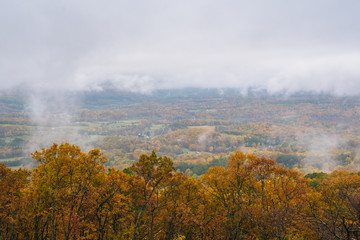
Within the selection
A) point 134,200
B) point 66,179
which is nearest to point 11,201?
point 66,179

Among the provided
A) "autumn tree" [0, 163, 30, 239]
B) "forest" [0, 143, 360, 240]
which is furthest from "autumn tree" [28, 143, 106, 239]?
"autumn tree" [0, 163, 30, 239]

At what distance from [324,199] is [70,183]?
110 ft

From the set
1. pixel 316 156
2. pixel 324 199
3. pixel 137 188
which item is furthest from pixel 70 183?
pixel 316 156

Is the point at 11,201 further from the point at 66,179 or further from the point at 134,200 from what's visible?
the point at 134,200

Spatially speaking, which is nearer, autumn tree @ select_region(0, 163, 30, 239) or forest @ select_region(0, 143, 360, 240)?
forest @ select_region(0, 143, 360, 240)

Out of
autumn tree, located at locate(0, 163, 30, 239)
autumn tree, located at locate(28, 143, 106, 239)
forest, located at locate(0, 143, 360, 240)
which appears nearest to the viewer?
forest, located at locate(0, 143, 360, 240)

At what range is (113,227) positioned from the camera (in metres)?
26.6

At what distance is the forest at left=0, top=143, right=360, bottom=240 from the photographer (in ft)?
66.3

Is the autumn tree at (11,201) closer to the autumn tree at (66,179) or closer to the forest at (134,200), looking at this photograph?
the forest at (134,200)

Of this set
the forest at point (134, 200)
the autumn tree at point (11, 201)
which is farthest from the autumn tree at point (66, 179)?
the autumn tree at point (11, 201)

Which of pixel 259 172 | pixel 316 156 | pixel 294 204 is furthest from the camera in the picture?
pixel 316 156

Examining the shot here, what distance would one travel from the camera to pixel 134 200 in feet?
73.0

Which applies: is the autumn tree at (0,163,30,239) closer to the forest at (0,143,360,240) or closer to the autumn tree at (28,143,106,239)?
the forest at (0,143,360,240)

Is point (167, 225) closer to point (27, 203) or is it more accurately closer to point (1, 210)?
point (27, 203)
